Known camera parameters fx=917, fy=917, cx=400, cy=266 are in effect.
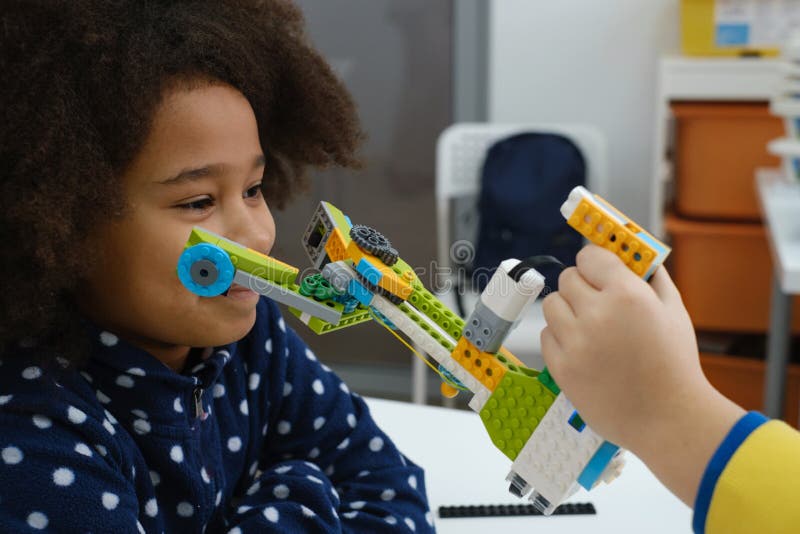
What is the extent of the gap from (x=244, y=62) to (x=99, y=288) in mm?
236

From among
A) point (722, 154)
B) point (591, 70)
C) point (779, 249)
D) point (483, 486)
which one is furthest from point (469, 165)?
point (483, 486)

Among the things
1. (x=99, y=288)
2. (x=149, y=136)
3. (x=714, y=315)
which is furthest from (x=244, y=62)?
(x=714, y=315)

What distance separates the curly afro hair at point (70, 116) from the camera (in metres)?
0.70

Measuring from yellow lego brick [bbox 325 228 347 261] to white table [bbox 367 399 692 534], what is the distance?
1.11 feet

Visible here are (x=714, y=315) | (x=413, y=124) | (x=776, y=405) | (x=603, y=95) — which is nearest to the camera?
(x=776, y=405)

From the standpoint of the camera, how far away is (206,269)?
0.71m

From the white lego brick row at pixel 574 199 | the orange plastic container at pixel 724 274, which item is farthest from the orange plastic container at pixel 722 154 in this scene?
the white lego brick row at pixel 574 199

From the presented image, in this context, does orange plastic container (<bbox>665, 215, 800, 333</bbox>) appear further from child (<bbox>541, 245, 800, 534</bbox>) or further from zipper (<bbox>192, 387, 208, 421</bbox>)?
child (<bbox>541, 245, 800, 534</bbox>)

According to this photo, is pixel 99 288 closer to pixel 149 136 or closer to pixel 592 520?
pixel 149 136

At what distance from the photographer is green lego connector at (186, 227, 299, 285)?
693 millimetres

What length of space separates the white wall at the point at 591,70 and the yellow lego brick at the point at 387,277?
1.85m

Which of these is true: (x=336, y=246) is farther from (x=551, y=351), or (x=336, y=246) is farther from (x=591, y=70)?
(x=591, y=70)

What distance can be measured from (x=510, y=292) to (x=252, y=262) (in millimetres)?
209

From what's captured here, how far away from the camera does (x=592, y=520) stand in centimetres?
88
